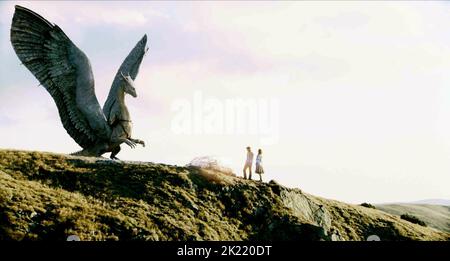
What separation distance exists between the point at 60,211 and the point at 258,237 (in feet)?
29.6

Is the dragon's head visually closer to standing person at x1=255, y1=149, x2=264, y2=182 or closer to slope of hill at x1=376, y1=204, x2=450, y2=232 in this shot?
standing person at x1=255, y1=149, x2=264, y2=182

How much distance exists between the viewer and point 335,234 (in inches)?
1085

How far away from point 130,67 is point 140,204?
7385 mm

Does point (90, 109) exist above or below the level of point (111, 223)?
above

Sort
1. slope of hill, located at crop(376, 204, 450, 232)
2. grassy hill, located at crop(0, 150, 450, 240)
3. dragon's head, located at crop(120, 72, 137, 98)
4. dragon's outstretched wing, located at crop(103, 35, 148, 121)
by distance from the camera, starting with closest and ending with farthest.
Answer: grassy hill, located at crop(0, 150, 450, 240)
dragon's head, located at crop(120, 72, 137, 98)
dragon's outstretched wing, located at crop(103, 35, 148, 121)
slope of hill, located at crop(376, 204, 450, 232)

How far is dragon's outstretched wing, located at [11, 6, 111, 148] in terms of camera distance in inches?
934

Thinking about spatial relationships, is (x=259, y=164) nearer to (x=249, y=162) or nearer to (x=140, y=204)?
(x=249, y=162)

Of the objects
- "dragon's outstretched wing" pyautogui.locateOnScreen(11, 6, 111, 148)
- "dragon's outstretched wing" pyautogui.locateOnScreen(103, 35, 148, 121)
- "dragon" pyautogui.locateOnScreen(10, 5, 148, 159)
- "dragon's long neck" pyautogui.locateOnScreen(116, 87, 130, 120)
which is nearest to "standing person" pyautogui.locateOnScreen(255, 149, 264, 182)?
"dragon" pyautogui.locateOnScreen(10, 5, 148, 159)

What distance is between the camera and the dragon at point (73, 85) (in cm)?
2377

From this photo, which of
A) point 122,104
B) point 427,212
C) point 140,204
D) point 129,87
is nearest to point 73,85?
point 122,104

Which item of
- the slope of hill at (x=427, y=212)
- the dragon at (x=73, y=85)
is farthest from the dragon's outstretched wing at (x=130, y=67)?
the slope of hill at (x=427, y=212)

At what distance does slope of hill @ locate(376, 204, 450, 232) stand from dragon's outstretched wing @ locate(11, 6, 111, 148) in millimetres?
41325
